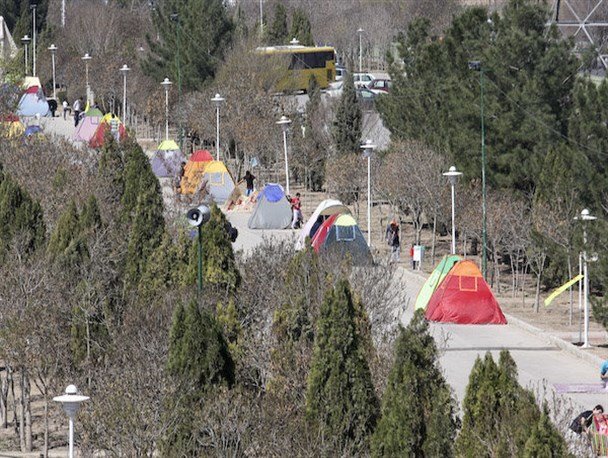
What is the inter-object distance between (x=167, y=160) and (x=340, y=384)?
35.6m

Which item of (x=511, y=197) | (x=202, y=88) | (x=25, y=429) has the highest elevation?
(x=202, y=88)

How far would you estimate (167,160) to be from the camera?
58.6 meters

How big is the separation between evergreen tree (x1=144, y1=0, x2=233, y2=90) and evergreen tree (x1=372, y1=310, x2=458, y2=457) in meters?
47.4

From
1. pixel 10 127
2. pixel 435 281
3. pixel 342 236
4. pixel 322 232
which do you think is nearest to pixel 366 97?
pixel 10 127

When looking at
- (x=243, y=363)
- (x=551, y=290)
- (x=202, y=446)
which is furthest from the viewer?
(x=551, y=290)

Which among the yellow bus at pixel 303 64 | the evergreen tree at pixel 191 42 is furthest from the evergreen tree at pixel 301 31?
the evergreen tree at pixel 191 42

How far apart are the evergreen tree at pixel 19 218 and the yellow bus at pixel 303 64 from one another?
32.9 metres

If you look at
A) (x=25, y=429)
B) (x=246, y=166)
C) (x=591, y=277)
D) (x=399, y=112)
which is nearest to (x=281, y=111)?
(x=246, y=166)

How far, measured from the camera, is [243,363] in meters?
27.0

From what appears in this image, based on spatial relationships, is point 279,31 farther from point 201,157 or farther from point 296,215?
point 296,215

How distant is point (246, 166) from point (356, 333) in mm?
35378

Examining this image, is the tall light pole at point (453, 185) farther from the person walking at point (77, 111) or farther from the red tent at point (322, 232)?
the person walking at point (77, 111)

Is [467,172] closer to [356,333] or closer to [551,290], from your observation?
[551,290]

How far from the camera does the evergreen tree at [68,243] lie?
31391mm
